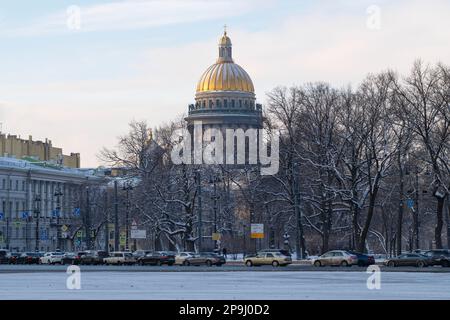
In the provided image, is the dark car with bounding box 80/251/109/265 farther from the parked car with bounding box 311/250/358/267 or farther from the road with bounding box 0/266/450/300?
the road with bounding box 0/266/450/300

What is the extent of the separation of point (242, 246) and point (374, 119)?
1522 inches

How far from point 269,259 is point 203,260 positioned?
5.05 metres

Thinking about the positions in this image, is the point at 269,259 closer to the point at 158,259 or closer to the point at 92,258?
the point at 158,259

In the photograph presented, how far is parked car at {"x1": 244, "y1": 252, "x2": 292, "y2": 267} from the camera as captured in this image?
7819 cm

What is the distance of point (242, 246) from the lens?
385ft

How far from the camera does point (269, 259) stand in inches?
3115

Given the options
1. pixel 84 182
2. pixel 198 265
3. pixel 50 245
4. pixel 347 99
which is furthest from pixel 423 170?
pixel 84 182

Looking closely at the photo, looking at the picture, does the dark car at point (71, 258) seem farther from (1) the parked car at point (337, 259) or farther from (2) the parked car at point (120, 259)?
(1) the parked car at point (337, 259)

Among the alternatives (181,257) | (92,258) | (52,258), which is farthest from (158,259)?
(52,258)

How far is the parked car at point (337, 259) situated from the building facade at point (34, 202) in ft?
244

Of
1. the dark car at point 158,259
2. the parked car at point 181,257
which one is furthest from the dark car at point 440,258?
the dark car at point 158,259
